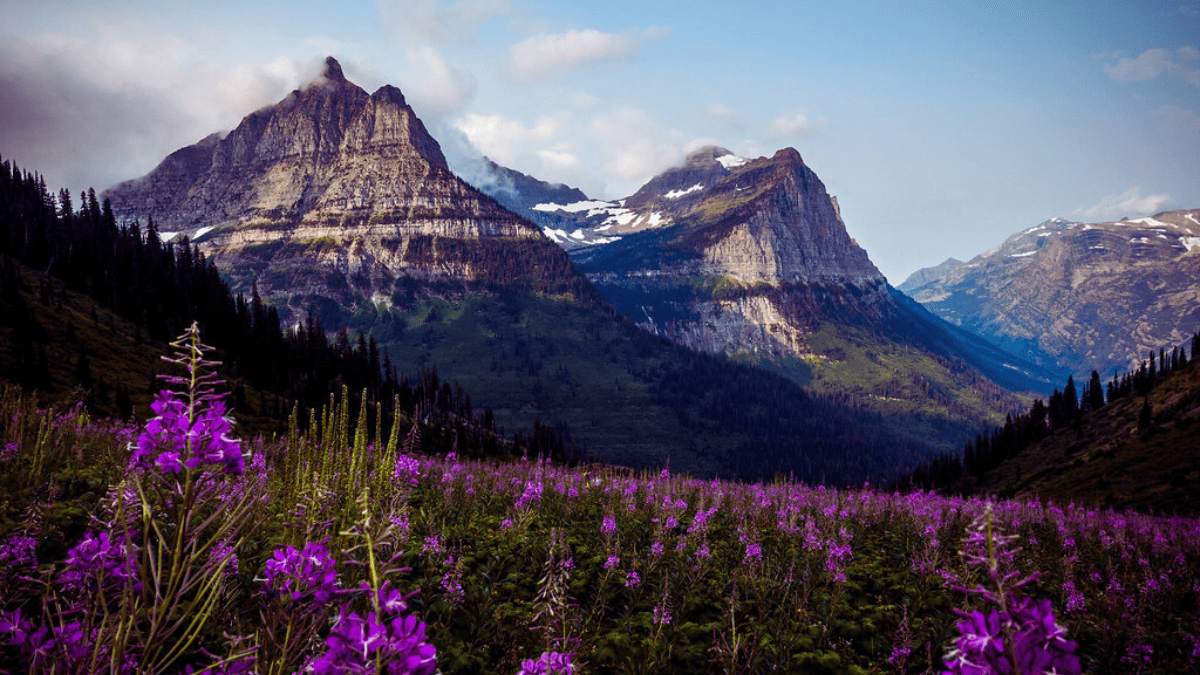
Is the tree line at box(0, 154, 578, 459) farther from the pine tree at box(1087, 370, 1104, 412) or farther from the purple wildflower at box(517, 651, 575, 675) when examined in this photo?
the pine tree at box(1087, 370, 1104, 412)

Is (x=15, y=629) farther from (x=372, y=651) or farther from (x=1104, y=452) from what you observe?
(x=1104, y=452)

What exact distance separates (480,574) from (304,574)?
222 inches

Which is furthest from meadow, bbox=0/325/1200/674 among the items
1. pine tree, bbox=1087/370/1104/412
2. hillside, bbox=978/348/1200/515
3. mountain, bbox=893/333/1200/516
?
pine tree, bbox=1087/370/1104/412

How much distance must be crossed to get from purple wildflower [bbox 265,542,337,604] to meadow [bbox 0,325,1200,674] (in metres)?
0.02

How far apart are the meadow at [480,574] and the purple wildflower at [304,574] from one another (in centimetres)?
2

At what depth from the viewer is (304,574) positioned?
2854mm

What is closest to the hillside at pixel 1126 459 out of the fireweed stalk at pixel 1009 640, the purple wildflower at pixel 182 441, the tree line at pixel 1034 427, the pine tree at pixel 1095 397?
the tree line at pixel 1034 427

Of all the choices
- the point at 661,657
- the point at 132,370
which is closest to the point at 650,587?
the point at 661,657

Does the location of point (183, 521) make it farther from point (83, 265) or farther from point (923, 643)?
point (83, 265)

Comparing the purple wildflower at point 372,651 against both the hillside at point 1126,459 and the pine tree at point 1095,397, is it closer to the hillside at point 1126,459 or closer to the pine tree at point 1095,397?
the hillside at point 1126,459

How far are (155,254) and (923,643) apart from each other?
157770mm

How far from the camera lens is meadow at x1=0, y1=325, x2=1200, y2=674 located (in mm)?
2336

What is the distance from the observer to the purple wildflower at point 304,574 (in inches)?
108

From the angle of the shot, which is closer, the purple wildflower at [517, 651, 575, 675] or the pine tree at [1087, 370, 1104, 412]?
the purple wildflower at [517, 651, 575, 675]
